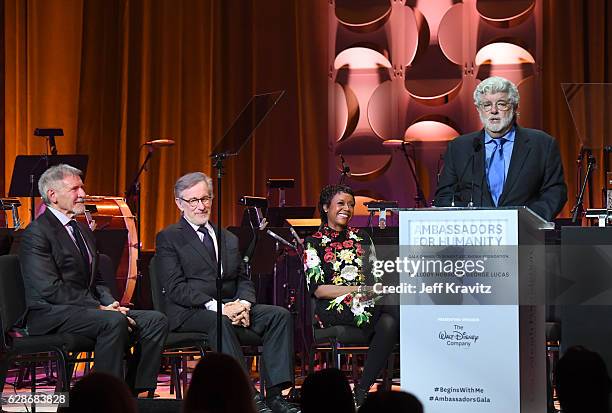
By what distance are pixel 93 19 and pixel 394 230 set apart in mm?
4213

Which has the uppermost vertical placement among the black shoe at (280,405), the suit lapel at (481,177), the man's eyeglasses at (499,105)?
the man's eyeglasses at (499,105)

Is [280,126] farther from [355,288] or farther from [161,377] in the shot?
[355,288]

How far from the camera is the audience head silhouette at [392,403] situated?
2.05 meters

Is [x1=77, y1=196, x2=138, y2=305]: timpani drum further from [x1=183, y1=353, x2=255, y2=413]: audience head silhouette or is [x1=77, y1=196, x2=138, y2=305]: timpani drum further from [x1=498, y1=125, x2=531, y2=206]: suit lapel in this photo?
[x1=183, y1=353, x2=255, y2=413]: audience head silhouette

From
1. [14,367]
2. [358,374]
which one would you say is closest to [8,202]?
[14,367]

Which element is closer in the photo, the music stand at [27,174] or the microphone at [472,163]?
the microphone at [472,163]

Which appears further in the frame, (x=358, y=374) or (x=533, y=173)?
(x=358, y=374)

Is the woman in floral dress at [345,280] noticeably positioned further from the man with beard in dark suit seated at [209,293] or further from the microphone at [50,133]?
the microphone at [50,133]

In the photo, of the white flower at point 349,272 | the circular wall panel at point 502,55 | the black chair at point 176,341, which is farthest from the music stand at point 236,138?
the circular wall panel at point 502,55

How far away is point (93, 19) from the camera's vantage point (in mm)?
9195

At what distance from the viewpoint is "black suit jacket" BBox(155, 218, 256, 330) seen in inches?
216

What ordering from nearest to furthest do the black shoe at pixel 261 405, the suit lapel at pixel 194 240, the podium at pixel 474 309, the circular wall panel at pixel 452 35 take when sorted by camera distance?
the podium at pixel 474 309 → the black shoe at pixel 261 405 → the suit lapel at pixel 194 240 → the circular wall panel at pixel 452 35

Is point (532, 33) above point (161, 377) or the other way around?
above

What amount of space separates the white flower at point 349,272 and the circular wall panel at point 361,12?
390 cm
